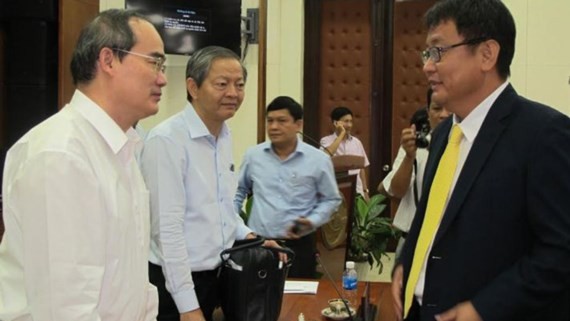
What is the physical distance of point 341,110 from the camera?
240 inches

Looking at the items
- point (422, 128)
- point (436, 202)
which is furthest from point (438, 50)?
point (422, 128)

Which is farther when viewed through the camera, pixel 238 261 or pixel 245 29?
pixel 245 29

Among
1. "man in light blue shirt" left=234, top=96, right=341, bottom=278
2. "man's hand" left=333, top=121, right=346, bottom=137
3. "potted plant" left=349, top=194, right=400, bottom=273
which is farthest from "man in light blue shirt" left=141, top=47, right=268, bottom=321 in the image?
"man's hand" left=333, top=121, right=346, bottom=137

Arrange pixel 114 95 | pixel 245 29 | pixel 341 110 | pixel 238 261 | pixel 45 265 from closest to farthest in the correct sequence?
1. pixel 45 265
2. pixel 114 95
3. pixel 238 261
4. pixel 245 29
5. pixel 341 110

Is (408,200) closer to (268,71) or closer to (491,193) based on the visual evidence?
(491,193)

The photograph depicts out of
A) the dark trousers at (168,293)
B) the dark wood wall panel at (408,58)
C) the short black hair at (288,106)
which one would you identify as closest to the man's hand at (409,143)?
the short black hair at (288,106)

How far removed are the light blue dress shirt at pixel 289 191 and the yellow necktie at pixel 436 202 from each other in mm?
2004

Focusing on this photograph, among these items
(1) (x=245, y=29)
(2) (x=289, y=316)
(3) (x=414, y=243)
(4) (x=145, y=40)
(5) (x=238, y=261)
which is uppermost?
(1) (x=245, y=29)

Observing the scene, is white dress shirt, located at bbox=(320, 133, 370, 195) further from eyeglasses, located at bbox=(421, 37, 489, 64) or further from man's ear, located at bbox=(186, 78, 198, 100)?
eyeglasses, located at bbox=(421, 37, 489, 64)

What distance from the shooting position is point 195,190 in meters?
2.26

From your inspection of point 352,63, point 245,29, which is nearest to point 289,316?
point 245,29

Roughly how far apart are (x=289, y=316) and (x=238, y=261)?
306mm

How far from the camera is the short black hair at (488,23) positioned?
1.55m

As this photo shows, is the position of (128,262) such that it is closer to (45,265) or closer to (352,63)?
Result: (45,265)
